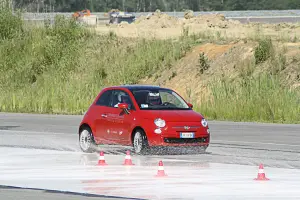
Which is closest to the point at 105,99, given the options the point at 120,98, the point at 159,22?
the point at 120,98

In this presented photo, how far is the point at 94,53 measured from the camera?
5850 centimetres

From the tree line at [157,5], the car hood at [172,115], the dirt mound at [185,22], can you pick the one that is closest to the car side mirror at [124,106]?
the car hood at [172,115]

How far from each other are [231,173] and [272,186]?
2181mm

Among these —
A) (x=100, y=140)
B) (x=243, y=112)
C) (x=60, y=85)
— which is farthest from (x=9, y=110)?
(x=100, y=140)

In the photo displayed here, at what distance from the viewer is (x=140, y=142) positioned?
2200 cm

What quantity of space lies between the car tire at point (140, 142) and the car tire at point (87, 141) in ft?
5.01

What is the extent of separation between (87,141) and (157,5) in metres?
96.7

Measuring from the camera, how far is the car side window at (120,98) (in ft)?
75.4

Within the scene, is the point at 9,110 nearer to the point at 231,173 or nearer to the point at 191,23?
the point at 191,23

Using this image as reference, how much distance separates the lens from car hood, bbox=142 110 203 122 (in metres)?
22.0

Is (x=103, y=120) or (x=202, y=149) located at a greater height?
(x=103, y=120)

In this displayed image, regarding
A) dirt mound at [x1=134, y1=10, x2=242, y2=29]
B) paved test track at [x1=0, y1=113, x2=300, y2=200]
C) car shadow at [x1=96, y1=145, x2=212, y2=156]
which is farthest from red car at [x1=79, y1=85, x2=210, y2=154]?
dirt mound at [x1=134, y1=10, x2=242, y2=29]

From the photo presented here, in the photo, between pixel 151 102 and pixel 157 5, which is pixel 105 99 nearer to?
pixel 151 102

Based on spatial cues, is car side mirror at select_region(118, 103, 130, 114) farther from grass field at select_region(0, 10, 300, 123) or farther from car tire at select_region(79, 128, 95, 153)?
grass field at select_region(0, 10, 300, 123)
